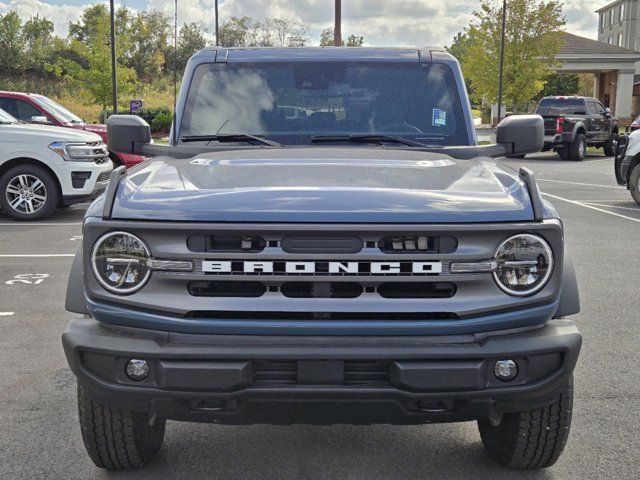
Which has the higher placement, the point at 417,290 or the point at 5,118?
the point at 5,118

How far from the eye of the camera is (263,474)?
3590 millimetres

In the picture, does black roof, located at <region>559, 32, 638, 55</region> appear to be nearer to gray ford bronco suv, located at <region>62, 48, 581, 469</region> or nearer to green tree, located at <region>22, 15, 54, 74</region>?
green tree, located at <region>22, 15, 54, 74</region>

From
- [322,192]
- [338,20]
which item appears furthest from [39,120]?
[338,20]

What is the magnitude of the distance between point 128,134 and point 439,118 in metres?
1.70

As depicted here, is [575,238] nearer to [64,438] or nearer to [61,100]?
[64,438]

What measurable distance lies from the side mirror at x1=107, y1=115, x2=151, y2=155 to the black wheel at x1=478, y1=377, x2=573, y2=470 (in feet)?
7.80

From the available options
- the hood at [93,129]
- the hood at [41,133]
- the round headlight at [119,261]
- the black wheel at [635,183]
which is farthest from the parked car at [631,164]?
the round headlight at [119,261]

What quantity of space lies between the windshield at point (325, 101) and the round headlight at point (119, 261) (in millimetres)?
1535

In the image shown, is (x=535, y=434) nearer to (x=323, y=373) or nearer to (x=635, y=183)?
(x=323, y=373)

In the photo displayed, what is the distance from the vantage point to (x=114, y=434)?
340 cm

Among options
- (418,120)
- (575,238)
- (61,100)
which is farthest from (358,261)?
(61,100)

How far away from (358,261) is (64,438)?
1970 mm

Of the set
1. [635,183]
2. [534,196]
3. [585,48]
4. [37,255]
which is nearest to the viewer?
[534,196]

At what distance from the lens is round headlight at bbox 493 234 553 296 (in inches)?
118
